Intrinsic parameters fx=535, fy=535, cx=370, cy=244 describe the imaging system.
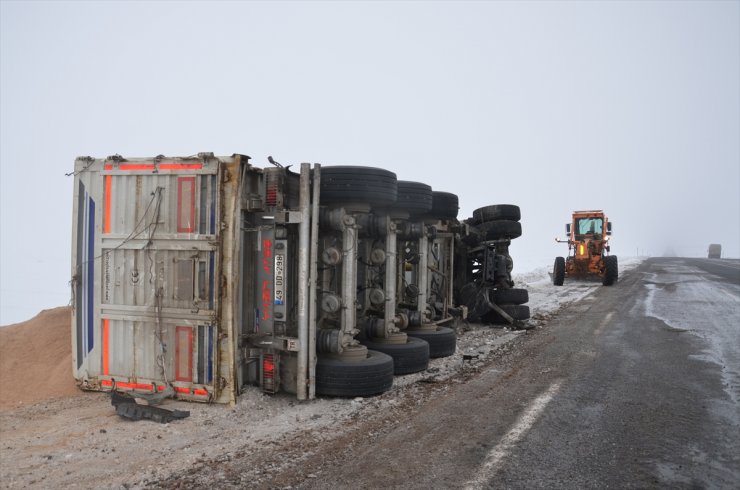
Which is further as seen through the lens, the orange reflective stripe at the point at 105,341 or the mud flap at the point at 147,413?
the orange reflective stripe at the point at 105,341

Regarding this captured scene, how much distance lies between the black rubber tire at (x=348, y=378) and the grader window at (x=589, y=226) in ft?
67.5

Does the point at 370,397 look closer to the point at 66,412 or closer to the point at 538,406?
the point at 538,406

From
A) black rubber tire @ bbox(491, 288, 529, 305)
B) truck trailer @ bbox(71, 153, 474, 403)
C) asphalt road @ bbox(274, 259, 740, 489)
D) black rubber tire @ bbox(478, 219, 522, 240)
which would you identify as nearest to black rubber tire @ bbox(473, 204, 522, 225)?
black rubber tire @ bbox(478, 219, 522, 240)

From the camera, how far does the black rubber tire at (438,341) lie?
8461 mm

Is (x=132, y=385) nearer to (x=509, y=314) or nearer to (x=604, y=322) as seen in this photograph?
(x=509, y=314)

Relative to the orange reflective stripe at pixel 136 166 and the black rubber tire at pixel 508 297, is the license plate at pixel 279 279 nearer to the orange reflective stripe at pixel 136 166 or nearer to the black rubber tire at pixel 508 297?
the orange reflective stripe at pixel 136 166

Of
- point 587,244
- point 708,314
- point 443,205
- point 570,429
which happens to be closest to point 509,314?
point 443,205

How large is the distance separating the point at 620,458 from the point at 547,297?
1449 cm

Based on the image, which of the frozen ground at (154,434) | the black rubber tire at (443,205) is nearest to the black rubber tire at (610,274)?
the black rubber tire at (443,205)

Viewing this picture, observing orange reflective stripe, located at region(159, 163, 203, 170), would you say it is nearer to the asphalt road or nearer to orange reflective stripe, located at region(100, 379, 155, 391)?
orange reflective stripe, located at region(100, 379, 155, 391)

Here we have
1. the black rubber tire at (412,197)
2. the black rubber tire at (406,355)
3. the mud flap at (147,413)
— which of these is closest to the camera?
the mud flap at (147,413)

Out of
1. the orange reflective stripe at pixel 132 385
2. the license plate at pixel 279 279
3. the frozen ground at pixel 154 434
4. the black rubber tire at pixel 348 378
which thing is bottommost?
the frozen ground at pixel 154 434

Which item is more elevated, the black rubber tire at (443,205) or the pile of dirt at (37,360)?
the black rubber tire at (443,205)

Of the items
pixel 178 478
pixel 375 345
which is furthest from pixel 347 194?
pixel 178 478
